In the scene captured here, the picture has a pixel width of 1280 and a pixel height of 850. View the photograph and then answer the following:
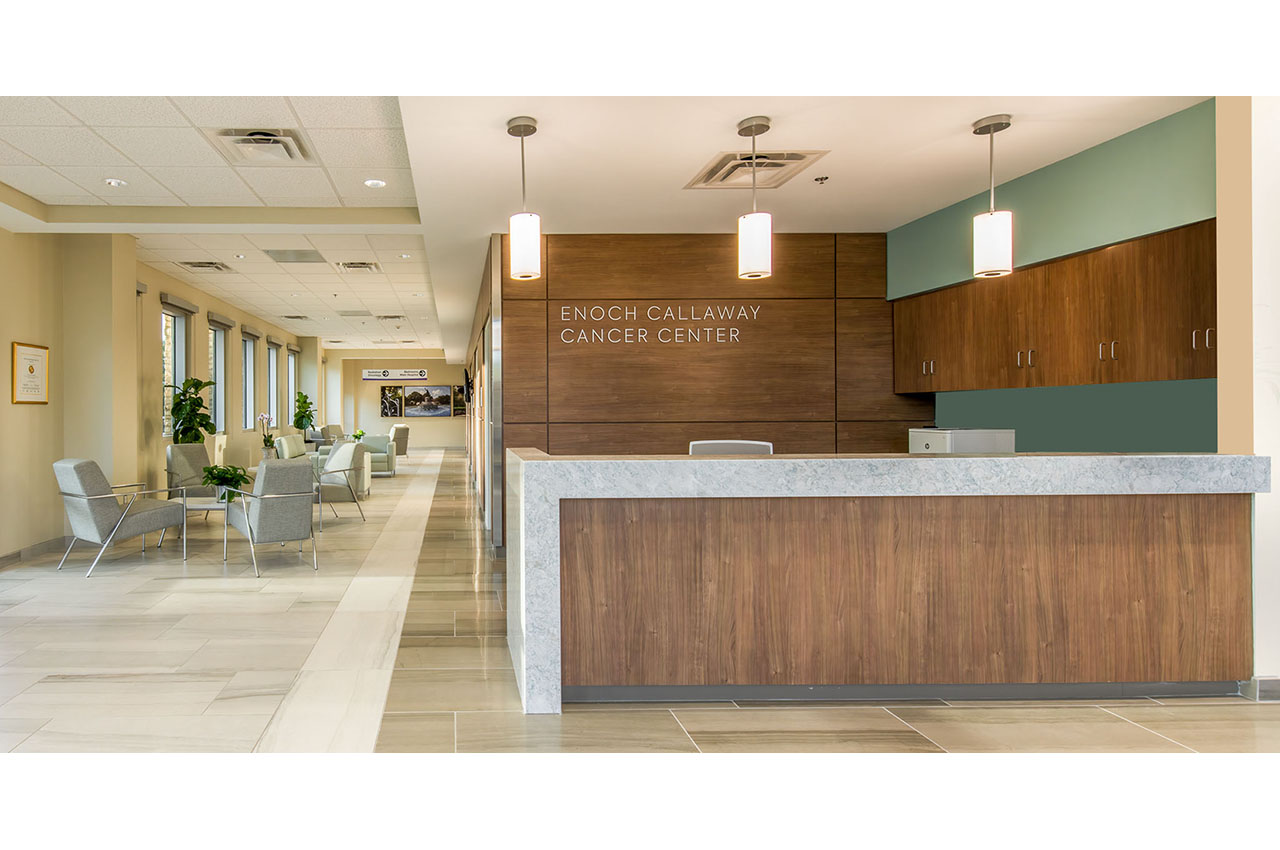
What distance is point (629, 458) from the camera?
3326mm

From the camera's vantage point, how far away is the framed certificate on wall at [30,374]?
6867 millimetres

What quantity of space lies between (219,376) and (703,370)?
31.1 ft

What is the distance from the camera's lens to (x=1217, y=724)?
3053 millimetres

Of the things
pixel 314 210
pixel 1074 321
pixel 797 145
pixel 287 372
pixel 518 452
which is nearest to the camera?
pixel 518 452

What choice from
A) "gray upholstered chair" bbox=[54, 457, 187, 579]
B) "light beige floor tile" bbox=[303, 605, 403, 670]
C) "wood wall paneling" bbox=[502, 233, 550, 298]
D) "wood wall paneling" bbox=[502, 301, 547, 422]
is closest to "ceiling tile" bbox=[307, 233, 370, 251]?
"wood wall paneling" bbox=[502, 233, 550, 298]

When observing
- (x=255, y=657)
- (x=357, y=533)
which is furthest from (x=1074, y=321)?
(x=357, y=533)

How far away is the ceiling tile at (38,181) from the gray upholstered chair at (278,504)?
97.9 inches

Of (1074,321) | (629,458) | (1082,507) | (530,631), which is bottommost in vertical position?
(530,631)

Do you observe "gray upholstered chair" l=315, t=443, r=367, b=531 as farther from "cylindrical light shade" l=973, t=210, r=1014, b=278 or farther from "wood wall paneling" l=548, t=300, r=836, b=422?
"cylindrical light shade" l=973, t=210, r=1014, b=278

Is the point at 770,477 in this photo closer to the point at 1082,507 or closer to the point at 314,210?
the point at 1082,507

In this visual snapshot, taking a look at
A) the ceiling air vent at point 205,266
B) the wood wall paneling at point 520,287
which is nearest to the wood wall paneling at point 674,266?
the wood wall paneling at point 520,287

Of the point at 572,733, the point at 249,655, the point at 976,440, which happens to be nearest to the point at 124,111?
the point at 249,655

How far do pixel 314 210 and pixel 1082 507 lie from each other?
240 inches

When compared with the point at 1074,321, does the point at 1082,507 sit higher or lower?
lower
